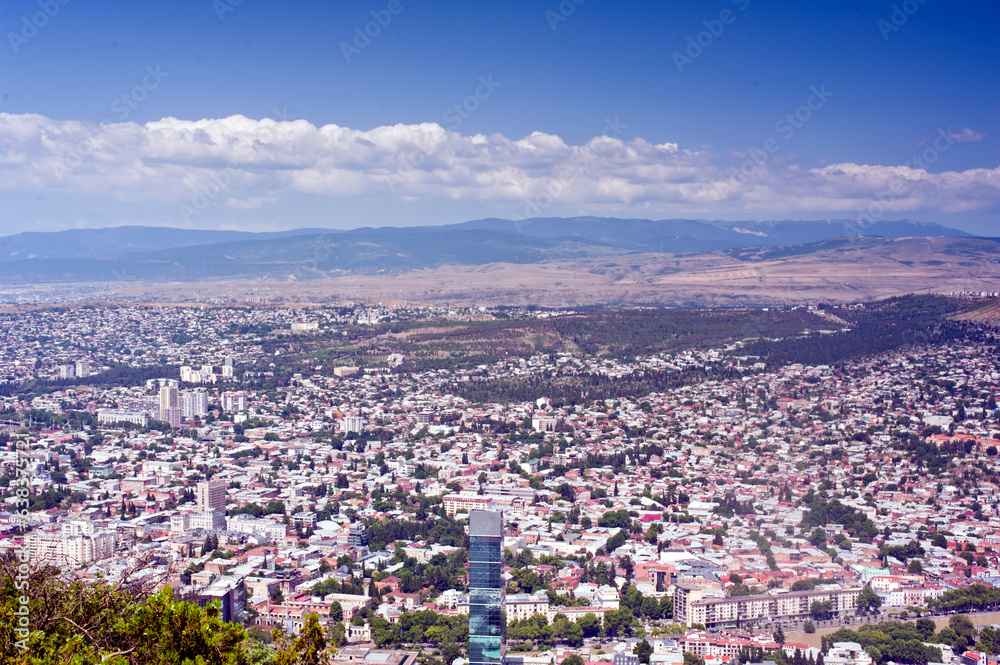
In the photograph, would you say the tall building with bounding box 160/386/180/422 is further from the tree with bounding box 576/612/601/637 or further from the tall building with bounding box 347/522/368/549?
the tree with bounding box 576/612/601/637

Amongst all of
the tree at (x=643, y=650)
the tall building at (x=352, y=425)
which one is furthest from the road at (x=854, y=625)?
the tall building at (x=352, y=425)

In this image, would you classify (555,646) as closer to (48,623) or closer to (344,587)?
(344,587)

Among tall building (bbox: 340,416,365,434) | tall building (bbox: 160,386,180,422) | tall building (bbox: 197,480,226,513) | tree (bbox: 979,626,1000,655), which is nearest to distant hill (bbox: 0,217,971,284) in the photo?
tall building (bbox: 160,386,180,422)

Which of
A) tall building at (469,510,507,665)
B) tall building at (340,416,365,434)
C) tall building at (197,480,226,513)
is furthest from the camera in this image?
tall building at (340,416,365,434)

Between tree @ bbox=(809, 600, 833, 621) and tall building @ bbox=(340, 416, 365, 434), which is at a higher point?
tall building @ bbox=(340, 416, 365, 434)

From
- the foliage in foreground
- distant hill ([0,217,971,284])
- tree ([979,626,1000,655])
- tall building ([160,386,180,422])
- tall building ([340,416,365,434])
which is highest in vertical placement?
distant hill ([0,217,971,284])

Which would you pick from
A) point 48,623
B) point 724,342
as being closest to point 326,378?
point 724,342

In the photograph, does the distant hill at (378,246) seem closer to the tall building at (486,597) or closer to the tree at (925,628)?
the tree at (925,628)
